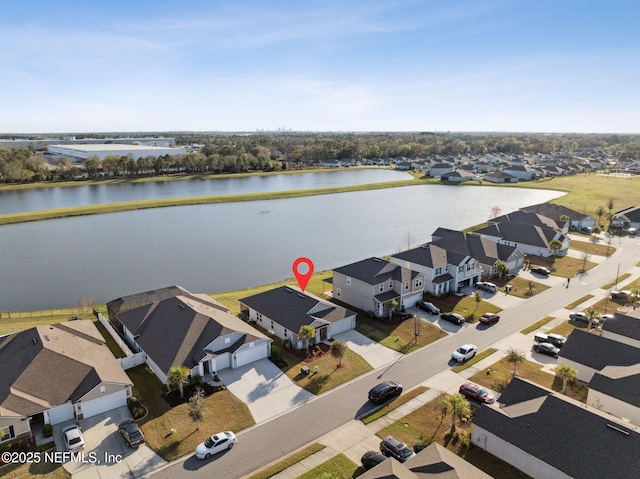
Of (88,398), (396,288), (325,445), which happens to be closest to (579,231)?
(396,288)

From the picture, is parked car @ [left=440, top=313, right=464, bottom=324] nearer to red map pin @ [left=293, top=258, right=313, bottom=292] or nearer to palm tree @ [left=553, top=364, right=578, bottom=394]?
palm tree @ [left=553, top=364, right=578, bottom=394]

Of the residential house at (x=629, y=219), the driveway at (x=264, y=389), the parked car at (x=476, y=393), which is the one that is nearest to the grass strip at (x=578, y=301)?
the parked car at (x=476, y=393)

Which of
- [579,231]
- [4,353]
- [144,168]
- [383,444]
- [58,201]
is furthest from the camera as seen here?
[144,168]

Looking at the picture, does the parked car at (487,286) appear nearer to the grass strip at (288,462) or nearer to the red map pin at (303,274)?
the red map pin at (303,274)

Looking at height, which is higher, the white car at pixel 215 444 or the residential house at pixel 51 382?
the residential house at pixel 51 382

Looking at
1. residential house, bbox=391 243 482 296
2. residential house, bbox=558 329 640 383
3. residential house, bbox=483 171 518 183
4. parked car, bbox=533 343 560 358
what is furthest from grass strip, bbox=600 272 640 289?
residential house, bbox=483 171 518 183

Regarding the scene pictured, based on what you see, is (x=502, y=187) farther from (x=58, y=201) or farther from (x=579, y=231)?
(x=58, y=201)
